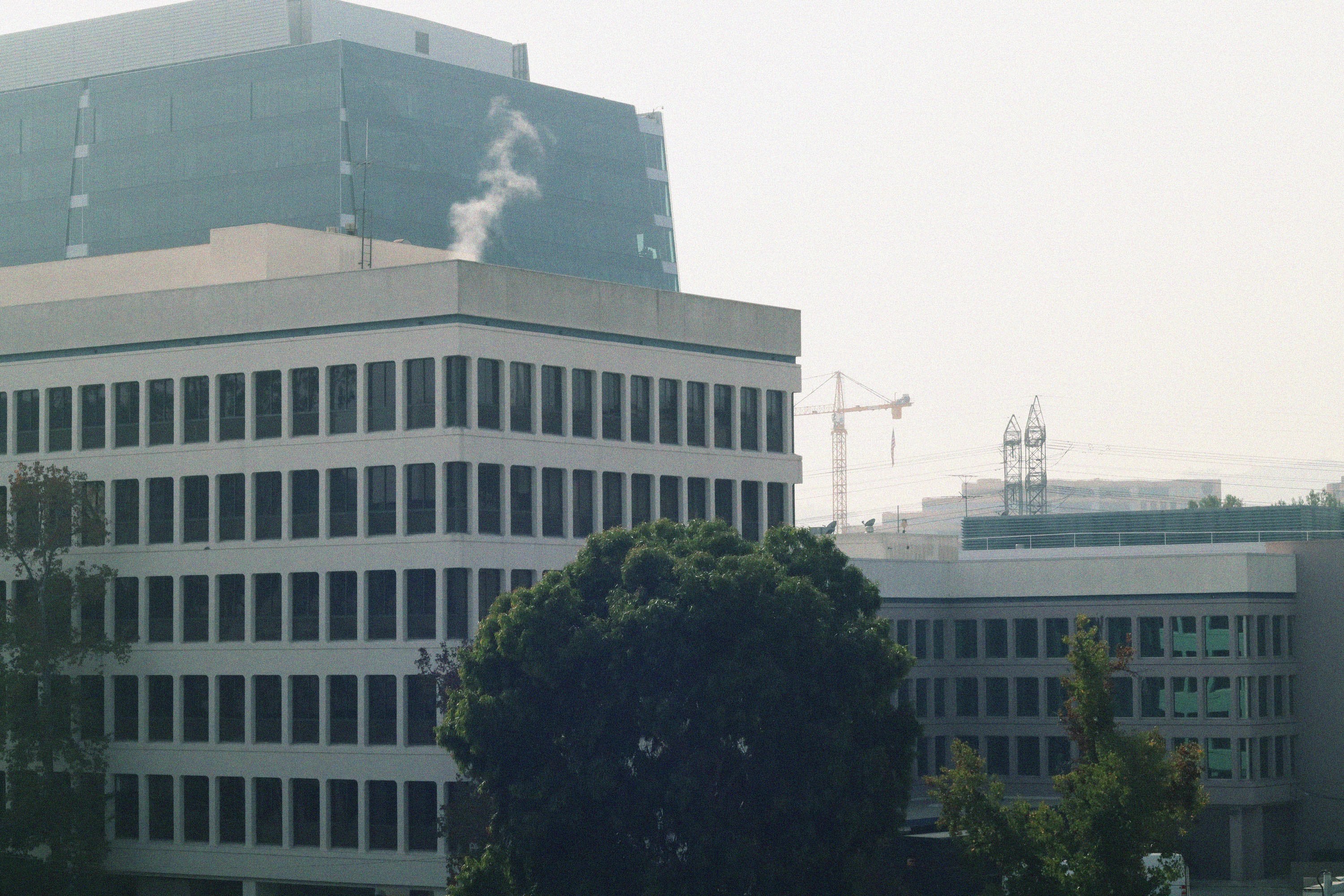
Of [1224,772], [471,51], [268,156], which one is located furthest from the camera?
[471,51]

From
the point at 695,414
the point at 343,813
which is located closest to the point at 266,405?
the point at 343,813

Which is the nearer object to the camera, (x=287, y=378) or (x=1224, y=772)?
(x=287, y=378)

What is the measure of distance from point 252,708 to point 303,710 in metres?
1.98

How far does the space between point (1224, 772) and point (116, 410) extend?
48.5m

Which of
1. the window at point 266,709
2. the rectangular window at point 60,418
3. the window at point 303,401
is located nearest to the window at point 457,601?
the window at point 266,709

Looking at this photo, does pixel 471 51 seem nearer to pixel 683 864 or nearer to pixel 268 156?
pixel 268 156

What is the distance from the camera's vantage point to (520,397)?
6625 cm

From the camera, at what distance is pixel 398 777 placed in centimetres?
6444

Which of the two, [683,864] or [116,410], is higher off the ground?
[116,410]

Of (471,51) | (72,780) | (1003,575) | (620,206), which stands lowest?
(72,780)

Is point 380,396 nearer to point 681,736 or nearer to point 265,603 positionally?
point 265,603

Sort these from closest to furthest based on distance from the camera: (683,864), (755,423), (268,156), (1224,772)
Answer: (683,864) → (755,423) → (1224,772) → (268,156)

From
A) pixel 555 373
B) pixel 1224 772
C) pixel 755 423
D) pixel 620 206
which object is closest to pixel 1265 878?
pixel 1224 772

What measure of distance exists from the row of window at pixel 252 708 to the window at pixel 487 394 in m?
8.41
